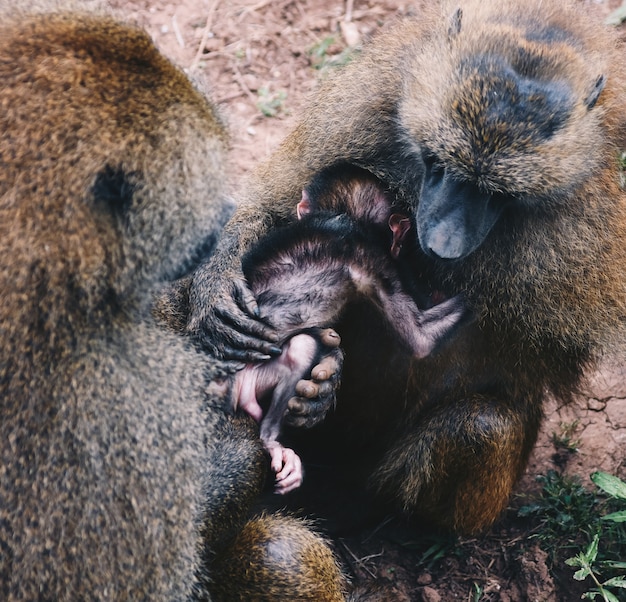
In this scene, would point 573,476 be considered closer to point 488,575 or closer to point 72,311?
point 488,575

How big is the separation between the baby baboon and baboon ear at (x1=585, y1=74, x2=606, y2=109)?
0.81m

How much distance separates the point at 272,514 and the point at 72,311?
4.59 ft

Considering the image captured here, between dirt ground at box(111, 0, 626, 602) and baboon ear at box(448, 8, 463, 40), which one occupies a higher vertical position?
baboon ear at box(448, 8, 463, 40)

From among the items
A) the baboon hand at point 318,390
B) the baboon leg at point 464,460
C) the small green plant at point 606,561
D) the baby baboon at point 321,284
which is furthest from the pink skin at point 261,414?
the small green plant at point 606,561

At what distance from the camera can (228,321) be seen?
345 centimetres

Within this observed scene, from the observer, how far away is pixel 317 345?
10.9 ft

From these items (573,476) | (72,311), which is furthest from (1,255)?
(573,476)

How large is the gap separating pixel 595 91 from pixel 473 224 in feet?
2.06

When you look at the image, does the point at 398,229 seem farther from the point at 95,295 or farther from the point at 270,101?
the point at 270,101

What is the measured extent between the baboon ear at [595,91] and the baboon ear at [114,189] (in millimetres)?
1583

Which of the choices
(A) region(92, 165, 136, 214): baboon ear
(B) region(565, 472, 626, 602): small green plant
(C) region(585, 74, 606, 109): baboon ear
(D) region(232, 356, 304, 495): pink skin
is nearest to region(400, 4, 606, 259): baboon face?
(C) region(585, 74, 606, 109): baboon ear

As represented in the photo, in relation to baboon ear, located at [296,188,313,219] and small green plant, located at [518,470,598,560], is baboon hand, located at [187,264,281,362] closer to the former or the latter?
baboon ear, located at [296,188,313,219]

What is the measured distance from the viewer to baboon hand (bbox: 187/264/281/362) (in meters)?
3.35

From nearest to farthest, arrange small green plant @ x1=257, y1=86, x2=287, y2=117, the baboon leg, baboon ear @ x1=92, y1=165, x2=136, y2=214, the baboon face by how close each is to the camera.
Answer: baboon ear @ x1=92, y1=165, x2=136, y2=214 < the baboon face < the baboon leg < small green plant @ x1=257, y1=86, x2=287, y2=117
